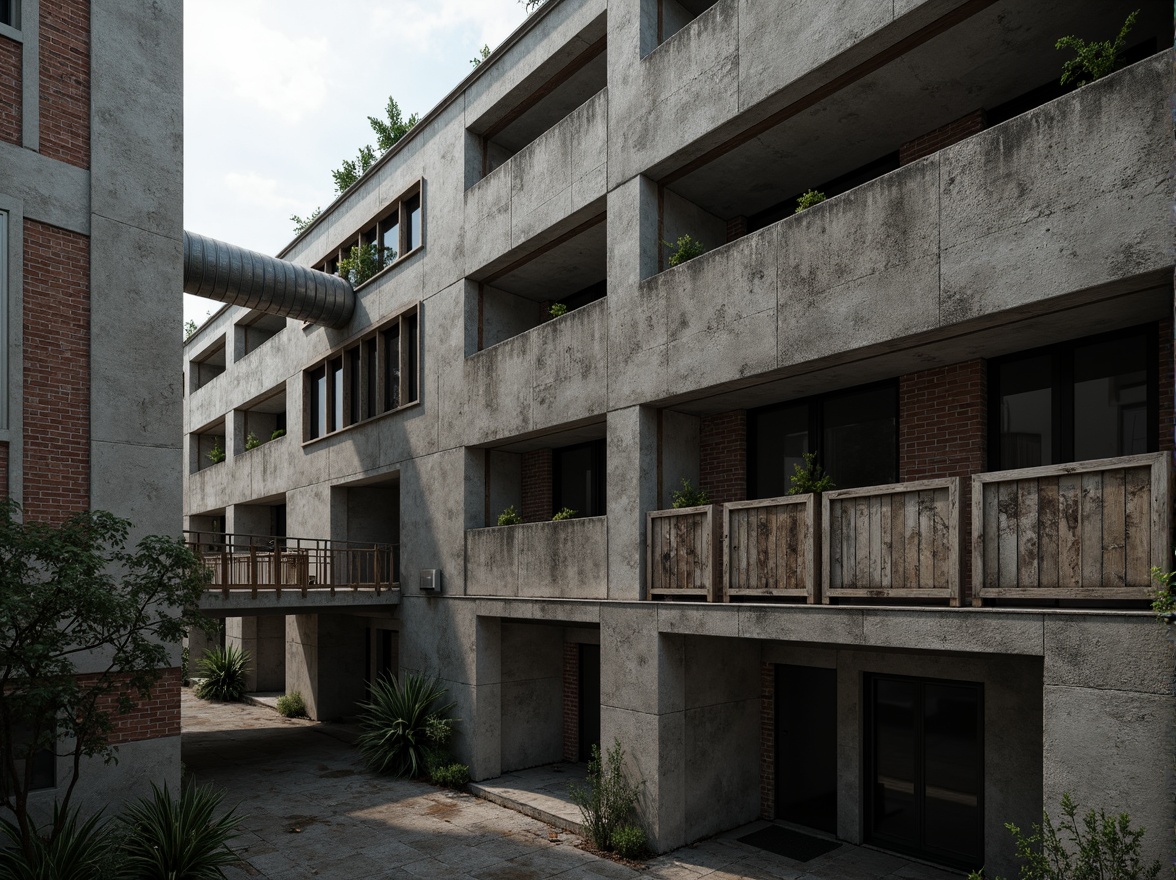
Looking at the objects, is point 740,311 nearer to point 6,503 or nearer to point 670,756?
point 670,756

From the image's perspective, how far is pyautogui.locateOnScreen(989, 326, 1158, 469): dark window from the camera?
914 centimetres

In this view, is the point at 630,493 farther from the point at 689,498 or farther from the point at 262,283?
the point at 262,283

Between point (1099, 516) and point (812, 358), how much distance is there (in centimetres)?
383

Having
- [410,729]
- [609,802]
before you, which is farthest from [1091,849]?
[410,729]

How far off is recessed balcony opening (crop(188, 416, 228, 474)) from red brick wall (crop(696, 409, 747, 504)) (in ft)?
79.1

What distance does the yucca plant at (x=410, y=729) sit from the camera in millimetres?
16141

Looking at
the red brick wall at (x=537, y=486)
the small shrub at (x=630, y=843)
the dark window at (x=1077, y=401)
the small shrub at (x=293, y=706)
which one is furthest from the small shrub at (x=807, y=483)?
the small shrub at (x=293, y=706)

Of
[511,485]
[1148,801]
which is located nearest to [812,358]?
[1148,801]

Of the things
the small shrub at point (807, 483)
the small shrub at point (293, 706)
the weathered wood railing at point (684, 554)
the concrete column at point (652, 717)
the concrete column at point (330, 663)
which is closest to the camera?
the small shrub at point (807, 483)

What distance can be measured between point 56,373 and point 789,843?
40.1 feet

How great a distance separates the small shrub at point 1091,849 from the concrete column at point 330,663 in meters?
18.1

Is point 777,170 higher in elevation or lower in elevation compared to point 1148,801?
higher

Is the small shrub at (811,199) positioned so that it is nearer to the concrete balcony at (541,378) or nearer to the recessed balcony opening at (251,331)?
the concrete balcony at (541,378)

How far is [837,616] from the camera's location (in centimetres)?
976
